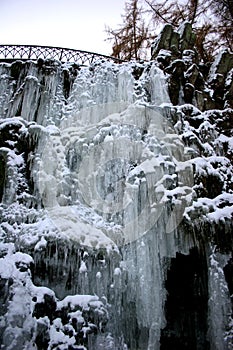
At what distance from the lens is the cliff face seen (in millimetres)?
5344

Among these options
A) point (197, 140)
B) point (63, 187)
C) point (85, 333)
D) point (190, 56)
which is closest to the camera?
point (85, 333)

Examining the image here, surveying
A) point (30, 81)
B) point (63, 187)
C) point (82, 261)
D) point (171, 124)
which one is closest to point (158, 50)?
point (171, 124)

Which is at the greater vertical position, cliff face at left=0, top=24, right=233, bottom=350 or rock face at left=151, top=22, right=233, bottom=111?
rock face at left=151, top=22, right=233, bottom=111

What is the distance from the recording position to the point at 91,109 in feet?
23.0

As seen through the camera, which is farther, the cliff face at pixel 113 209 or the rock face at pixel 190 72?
the rock face at pixel 190 72

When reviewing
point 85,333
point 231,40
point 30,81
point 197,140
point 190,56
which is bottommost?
point 85,333

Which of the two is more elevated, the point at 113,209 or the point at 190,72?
the point at 190,72

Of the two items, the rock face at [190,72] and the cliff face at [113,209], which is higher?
the rock face at [190,72]

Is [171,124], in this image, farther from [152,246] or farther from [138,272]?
[138,272]

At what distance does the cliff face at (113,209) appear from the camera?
5.34 m

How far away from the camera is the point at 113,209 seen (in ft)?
20.0

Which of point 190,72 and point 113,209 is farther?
point 190,72

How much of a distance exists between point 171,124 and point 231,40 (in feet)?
15.8

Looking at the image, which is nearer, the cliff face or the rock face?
the cliff face
